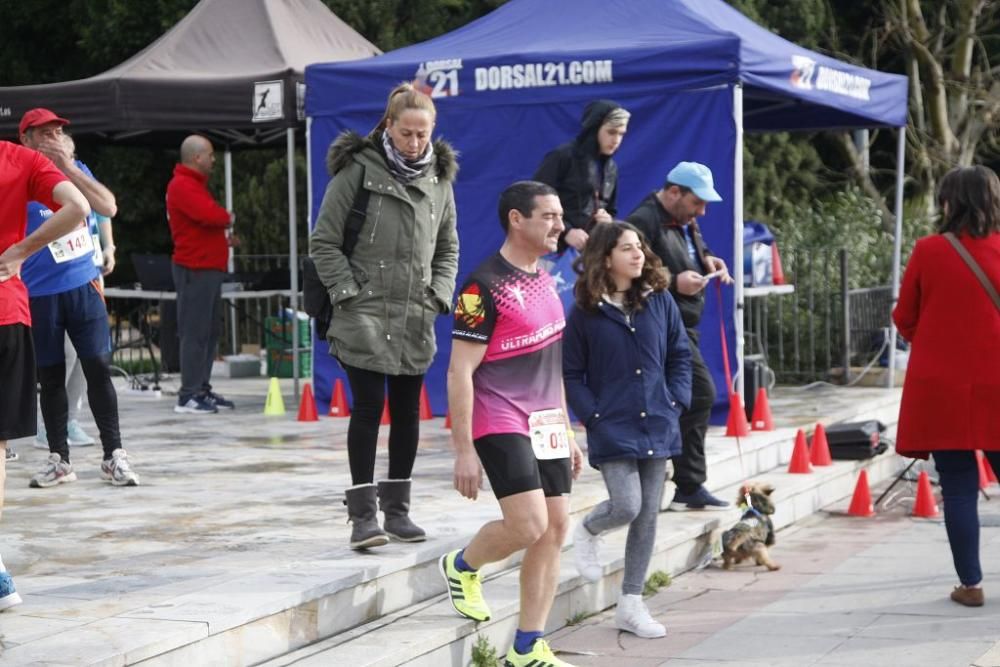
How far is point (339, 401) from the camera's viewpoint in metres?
11.5

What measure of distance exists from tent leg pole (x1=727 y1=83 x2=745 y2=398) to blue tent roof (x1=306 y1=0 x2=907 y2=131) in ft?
0.71

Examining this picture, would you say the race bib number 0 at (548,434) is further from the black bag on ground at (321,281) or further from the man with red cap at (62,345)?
the man with red cap at (62,345)

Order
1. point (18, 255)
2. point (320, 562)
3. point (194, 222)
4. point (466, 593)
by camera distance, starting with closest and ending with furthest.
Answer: point (18, 255) → point (466, 593) → point (320, 562) → point (194, 222)

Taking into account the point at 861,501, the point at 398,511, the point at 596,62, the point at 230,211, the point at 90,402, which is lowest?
the point at 861,501

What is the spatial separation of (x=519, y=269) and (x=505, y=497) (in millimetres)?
787

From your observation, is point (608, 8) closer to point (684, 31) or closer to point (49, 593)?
point (684, 31)

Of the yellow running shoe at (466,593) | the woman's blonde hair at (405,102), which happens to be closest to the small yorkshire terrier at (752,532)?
the yellow running shoe at (466,593)

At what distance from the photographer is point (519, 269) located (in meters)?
5.39

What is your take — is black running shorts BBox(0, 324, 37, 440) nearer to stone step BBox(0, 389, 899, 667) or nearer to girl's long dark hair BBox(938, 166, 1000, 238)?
stone step BBox(0, 389, 899, 667)

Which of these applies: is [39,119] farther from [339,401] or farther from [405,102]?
[339,401]

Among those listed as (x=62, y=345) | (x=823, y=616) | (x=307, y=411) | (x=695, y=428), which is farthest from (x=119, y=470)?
(x=823, y=616)

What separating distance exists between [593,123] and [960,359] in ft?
9.26

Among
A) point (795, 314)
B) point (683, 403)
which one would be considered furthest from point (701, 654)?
point (795, 314)

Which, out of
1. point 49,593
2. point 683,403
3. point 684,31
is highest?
point 684,31
